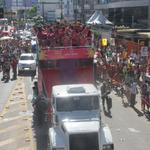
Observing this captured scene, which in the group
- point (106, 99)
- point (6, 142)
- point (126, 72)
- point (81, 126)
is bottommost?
point (6, 142)

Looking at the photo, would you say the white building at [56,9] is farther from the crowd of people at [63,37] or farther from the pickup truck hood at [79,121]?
the pickup truck hood at [79,121]

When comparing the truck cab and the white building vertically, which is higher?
the white building

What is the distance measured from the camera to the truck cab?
16297mm

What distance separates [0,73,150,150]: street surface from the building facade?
4778cm

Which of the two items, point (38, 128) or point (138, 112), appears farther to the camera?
point (138, 112)

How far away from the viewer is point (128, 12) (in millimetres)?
84750

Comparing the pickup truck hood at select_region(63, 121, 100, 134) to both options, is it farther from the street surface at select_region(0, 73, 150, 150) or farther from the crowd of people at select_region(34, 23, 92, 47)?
the crowd of people at select_region(34, 23, 92, 47)

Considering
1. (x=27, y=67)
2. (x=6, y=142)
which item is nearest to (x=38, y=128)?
(x=6, y=142)

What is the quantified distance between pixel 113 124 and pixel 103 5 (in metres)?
78.4

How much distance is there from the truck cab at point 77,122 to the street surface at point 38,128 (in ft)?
8.04

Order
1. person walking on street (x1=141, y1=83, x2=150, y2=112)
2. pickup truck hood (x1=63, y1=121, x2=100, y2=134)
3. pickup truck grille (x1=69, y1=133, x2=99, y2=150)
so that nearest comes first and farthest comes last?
pickup truck grille (x1=69, y1=133, x2=99, y2=150) < pickup truck hood (x1=63, y1=121, x2=100, y2=134) < person walking on street (x1=141, y1=83, x2=150, y2=112)

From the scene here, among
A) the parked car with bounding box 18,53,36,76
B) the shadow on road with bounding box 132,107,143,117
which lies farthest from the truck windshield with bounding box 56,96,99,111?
the parked car with bounding box 18,53,36,76

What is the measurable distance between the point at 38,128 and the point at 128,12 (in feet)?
209

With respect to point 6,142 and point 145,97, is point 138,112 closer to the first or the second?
point 145,97
